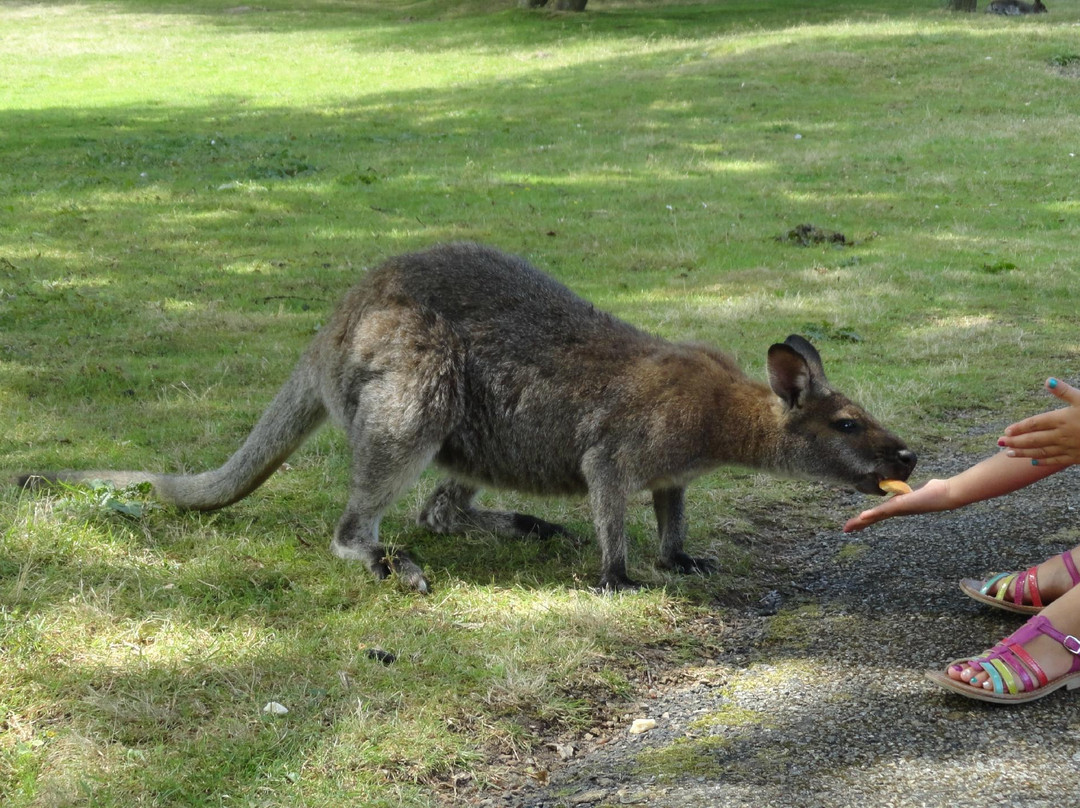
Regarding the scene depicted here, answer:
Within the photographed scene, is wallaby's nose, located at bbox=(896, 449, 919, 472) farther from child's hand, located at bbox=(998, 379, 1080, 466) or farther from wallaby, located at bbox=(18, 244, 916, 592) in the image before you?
child's hand, located at bbox=(998, 379, 1080, 466)

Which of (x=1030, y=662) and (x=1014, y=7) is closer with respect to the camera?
(x=1030, y=662)

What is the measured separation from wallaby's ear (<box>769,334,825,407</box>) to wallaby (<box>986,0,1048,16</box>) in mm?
28099

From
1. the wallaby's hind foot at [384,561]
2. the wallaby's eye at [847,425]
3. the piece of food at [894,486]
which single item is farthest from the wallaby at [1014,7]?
the wallaby's hind foot at [384,561]

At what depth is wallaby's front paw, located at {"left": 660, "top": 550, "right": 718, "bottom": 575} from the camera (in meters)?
5.02

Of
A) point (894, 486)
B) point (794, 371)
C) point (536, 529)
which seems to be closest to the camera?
point (894, 486)

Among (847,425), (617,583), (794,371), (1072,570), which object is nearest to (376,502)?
(617,583)

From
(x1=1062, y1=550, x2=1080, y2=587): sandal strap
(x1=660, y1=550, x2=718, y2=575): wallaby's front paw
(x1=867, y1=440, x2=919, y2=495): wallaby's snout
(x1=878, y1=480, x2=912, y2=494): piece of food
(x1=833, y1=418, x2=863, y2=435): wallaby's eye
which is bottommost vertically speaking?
(x1=660, y1=550, x2=718, y2=575): wallaby's front paw

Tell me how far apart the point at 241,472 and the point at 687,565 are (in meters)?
1.95

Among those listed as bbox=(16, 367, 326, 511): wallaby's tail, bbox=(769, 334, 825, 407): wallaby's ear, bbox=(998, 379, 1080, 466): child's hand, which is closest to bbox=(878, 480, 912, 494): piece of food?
bbox=(769, 334, 825, 407): wallaby's ear

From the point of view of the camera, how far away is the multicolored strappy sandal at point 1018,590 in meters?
4.18

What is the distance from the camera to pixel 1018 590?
4227mm

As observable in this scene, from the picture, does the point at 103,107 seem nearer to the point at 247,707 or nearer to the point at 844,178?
the point at 844,178

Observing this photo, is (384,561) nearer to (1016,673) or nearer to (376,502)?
(376,502)

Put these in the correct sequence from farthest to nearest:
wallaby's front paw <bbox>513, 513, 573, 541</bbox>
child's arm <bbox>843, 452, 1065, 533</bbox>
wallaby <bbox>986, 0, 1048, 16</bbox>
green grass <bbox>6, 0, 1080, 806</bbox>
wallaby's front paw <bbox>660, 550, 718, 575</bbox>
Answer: wallaby <bbox>986, 0, 1048, 16</bbox> < wallaby's front paw <bbox>513, 513, 573, 541</bbox> < wallaby's front paw <bbox>660, 550, 718, 575</bbox> < child's arm <bbox>843, 452, 1065, 533</bbox> < green grass <bbox>6, 0, 1080, 806</bbox>
